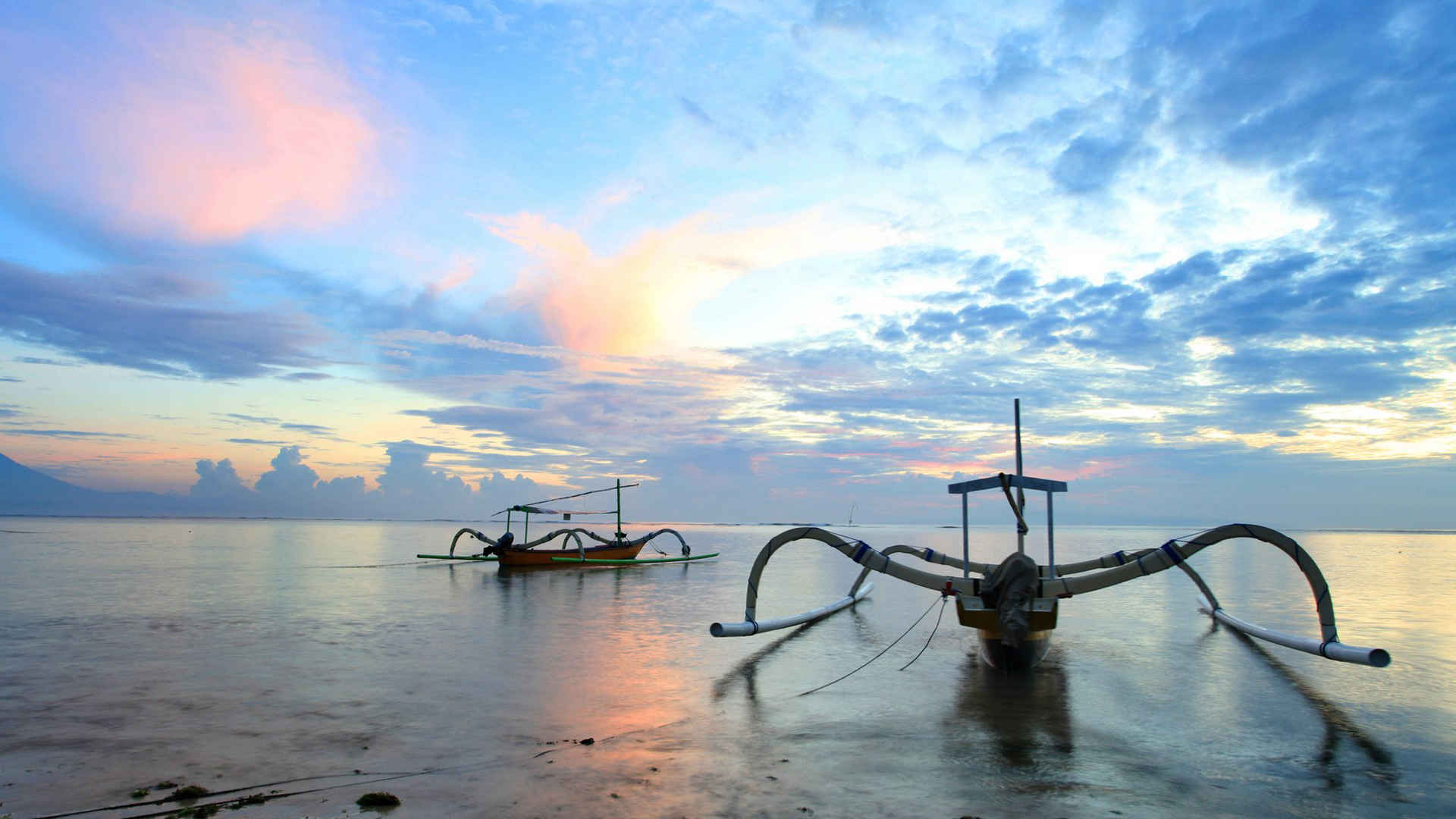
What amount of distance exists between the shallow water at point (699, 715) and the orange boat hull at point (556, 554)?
15.3 meters

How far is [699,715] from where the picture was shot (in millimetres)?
8953

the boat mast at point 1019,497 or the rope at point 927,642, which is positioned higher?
the boat mast at point 1019,497

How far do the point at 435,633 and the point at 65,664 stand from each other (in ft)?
19.0

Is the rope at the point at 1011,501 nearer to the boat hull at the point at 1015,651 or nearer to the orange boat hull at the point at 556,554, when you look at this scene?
the boat hull at the point at 1015,651

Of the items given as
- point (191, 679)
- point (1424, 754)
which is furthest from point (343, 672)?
point (1424, 754)

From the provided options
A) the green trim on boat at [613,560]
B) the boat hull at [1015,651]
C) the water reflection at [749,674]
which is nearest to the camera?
the water reflection at [749,674]

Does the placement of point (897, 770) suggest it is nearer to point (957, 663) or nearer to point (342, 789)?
point (342, 789)

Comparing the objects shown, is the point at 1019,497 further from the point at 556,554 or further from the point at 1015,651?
the point at 556,554

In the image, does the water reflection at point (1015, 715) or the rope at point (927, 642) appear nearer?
the water reflection at point (1015, 715)

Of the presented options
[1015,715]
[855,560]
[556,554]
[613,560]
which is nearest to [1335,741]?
[1015,715]

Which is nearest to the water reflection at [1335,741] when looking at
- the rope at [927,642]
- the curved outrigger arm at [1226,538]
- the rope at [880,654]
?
the curved outrigger arm at [1226,538]

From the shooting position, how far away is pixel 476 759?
23.5 feet

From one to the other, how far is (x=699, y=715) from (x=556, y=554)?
94.7 feet

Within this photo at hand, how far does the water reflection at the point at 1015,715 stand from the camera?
295 inches
